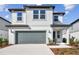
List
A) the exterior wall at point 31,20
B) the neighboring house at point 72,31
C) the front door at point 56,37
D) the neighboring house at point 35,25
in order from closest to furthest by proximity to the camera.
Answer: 1. the neighboring house at point 72,31
2. the neighboring house at point 35,25
3. the front door at point 56,37
4. the exterior wall at point 31,20

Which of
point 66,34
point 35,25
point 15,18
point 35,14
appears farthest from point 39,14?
point 66,34

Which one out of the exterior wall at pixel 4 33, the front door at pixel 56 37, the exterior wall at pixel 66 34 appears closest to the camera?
the exterior wall at pixel 4 33

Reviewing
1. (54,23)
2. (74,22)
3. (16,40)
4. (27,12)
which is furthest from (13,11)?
(74,22)

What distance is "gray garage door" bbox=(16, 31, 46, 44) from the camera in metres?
21.9

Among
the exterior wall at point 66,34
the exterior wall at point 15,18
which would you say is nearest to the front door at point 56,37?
the exterior wall at point 66,34

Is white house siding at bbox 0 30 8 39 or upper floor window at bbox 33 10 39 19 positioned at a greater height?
upper floor window at bbox 33 10 39 19

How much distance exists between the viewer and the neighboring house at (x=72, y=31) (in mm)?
20609

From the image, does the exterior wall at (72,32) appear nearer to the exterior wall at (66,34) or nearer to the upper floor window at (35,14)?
the exterior wall at (66,34)

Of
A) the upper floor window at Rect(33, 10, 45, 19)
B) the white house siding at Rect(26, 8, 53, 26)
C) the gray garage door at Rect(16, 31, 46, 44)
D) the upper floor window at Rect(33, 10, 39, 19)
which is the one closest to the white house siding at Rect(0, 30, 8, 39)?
the gray garage door at Rect(16, 31, 46, 44)

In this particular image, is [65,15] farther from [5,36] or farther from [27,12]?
[5,36]

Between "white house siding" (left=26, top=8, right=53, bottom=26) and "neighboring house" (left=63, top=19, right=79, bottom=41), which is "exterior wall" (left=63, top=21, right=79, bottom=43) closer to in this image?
"neighboring house" (left=63, top=19, right=79, bottom=41)

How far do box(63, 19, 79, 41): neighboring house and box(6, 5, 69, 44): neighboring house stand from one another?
569 mm

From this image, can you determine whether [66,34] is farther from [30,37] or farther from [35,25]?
[30,37]

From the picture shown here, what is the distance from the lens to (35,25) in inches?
915
